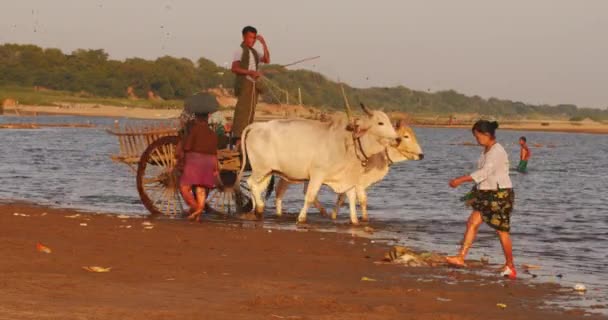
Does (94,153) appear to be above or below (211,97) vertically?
below

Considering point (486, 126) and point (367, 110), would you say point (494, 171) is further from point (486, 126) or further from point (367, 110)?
point (367, 110)

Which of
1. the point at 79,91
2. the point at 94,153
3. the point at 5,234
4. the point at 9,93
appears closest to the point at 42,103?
the point at 9,93

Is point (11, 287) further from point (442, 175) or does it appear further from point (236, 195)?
point (442, 175)

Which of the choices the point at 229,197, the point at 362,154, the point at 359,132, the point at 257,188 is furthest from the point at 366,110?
the point at 229,197

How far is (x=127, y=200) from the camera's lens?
20109 mm

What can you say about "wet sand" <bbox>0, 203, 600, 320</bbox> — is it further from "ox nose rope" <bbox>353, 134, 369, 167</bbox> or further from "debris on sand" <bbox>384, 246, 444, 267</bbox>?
"ox nose rope" <bbox>353, 134, 369, 167</bbox>

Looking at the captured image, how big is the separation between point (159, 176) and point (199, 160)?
1.36 meters

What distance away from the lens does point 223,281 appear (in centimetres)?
939

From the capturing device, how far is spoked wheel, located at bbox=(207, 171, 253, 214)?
16.3 metres

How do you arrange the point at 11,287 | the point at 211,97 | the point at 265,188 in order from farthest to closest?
the point at 265,188
the point at 211,97
the point at 11,287

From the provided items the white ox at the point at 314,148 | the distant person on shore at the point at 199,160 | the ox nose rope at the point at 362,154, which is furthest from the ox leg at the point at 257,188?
the ox nose rope at the point at 362,154

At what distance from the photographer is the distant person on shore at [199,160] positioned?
1474 centimetres

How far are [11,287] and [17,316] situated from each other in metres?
1.17

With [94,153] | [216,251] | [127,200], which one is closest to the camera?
[216,251]
